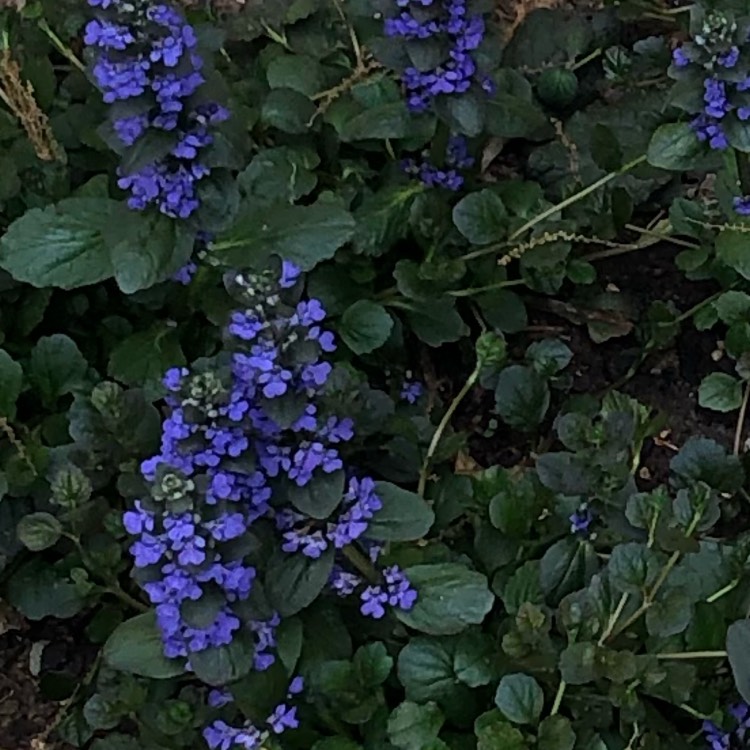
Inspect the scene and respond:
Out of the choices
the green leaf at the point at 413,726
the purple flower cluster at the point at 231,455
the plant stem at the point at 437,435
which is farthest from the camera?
the plant stem at the point at 437,435

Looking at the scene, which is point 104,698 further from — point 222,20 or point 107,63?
point 222,20

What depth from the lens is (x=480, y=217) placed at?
77.8 inches

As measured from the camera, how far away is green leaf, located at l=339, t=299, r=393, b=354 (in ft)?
6.32

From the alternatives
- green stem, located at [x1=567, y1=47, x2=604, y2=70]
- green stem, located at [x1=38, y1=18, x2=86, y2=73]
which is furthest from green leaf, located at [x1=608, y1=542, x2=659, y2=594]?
green stem, located at [x1=38, y1=18, x2=86, y2=73]

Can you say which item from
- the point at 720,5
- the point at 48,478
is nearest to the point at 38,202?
the point at 48,478

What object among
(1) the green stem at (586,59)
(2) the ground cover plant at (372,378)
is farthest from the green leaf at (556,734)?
(1) the green stem at (586,59)

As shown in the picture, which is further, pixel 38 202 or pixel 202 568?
pixel 38 202

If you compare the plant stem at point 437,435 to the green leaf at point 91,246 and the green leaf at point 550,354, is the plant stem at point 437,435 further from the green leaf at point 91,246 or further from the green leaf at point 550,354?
the green leaf at point 91,246

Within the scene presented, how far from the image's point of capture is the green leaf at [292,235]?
1.79 meters

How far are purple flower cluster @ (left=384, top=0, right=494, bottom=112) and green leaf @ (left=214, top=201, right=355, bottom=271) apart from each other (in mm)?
195

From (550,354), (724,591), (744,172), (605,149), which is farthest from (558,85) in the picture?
(724,591)

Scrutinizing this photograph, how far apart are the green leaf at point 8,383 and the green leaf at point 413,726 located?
614mm

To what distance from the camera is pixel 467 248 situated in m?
2.06

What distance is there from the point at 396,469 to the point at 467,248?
0.41 m
